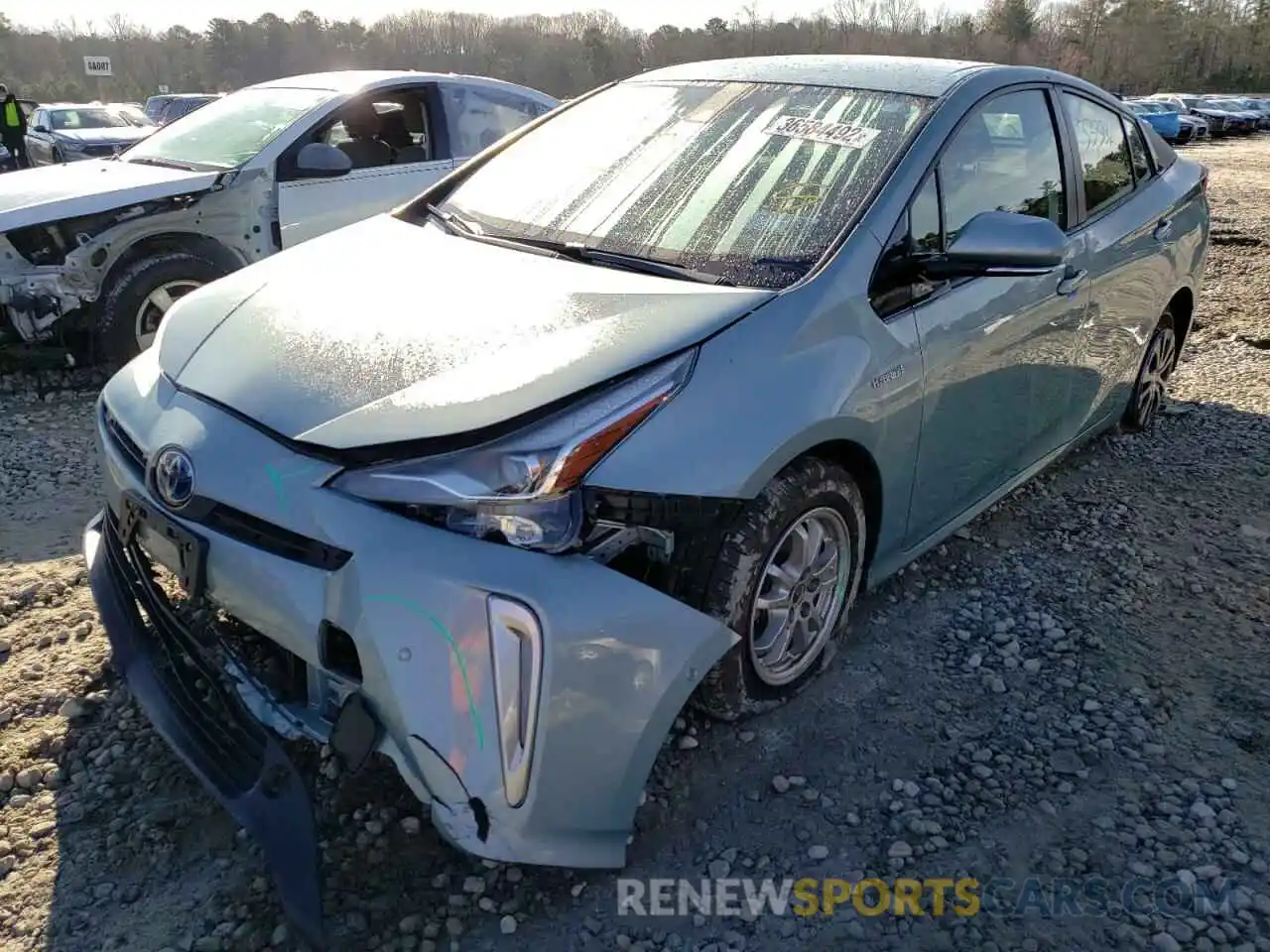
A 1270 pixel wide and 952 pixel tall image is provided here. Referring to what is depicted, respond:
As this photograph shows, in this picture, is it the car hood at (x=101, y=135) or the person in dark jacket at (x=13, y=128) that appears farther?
the car hood at (x=101, y=135)

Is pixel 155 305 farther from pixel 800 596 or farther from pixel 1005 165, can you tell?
pixel 1005 165

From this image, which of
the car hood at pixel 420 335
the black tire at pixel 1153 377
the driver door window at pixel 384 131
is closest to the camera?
the car hood at pixel 420 335

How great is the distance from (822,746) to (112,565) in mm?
1848

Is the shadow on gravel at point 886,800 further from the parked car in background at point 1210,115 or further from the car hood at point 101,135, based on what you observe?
the parked car in background at point 1210,115

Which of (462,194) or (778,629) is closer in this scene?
(778,629)

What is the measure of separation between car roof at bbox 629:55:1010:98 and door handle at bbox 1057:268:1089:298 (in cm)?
74

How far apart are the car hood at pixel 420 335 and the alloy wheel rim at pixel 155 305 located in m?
2.71

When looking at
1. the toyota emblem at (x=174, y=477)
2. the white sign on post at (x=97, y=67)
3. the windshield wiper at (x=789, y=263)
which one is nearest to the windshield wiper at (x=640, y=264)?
the windshield wiper at (x=789, y=263)

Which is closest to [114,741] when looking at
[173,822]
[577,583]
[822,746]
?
[173,822]

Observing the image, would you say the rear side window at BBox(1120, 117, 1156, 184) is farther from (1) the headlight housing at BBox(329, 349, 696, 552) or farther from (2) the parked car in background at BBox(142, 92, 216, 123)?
(2) the parked car in background at BBox(142, 92, 216, 123)

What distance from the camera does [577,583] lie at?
184cm

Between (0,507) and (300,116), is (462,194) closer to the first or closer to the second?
(0,507)

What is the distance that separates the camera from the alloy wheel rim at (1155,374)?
14.9 ft

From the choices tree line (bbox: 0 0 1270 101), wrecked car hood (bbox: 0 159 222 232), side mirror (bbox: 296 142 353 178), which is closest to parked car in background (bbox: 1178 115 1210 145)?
tree line (bbox: 0 0 1270 101)
